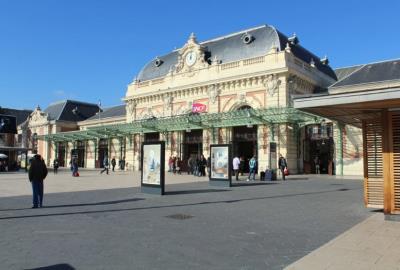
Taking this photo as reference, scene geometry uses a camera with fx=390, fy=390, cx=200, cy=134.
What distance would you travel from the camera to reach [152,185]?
1488 cm

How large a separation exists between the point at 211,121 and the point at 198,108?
3217 mm

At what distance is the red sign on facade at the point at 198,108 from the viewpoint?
1411 inches

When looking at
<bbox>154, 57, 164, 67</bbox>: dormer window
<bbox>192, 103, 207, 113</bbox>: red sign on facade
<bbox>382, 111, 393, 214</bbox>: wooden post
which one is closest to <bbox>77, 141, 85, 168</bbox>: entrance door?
<bbox>154, 57, 164, 67</bbox>: dormer window

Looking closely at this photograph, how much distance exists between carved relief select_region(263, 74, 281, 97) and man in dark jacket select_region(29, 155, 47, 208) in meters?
22.5

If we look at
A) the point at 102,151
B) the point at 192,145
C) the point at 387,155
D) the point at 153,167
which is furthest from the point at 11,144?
the point at 387,155

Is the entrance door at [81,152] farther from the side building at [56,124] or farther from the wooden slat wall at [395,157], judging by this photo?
the wooden slat wall at [395,157]

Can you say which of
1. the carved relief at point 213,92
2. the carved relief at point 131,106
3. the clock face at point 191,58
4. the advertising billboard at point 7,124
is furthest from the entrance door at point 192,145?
the advertising billboard at point 7,124

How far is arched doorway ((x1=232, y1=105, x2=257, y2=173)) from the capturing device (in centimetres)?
3306

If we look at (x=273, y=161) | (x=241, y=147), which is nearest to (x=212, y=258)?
(x=273, y=161)

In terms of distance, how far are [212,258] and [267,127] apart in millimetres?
26216

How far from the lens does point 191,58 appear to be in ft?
124

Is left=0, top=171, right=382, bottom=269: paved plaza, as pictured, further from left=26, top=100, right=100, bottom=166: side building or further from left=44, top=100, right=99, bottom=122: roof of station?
left=44, top=100, right=99, bottom=122: roof of station

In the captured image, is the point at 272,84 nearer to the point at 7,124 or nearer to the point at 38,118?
the point at 7,124

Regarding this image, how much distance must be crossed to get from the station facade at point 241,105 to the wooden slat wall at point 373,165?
14.6 m
